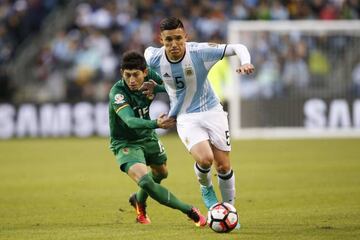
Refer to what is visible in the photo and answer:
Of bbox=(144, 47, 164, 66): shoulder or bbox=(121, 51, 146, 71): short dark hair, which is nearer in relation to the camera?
bbox=(121, 51, 146, 71): short dark hair

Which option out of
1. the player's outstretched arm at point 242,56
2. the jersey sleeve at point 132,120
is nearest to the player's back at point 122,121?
the jersey sleeve at point 132,120

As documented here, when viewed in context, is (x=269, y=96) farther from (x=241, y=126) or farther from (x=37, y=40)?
(x=37, y=40)

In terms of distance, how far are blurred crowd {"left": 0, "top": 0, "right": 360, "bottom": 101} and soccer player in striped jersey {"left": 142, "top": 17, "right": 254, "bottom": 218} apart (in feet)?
48.1

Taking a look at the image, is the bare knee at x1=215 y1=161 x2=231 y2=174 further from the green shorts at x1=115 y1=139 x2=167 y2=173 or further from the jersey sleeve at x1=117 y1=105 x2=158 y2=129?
the jersey sleeve at x1=117 y1=105 x2=158 y2=129

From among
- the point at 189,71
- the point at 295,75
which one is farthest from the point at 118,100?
the point at 295,75

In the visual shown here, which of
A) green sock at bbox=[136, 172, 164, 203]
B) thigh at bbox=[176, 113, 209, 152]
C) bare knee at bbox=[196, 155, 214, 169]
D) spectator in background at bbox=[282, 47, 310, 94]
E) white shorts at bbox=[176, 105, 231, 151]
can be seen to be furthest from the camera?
spectator in background at bbox=[282, 47, 310, 94]

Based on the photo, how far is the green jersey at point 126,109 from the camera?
8.95m

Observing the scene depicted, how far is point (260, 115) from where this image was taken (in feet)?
73.5

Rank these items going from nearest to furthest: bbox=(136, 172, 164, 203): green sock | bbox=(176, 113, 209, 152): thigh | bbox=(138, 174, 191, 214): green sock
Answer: bbox=(138, 174, 191, 214): green sock
bbox=(176, 113, 209, 152): thigh
bbox=(136, 172, 164, 203): green sock

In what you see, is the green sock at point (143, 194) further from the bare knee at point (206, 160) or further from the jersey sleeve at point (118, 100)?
the jersey sleeve at point (118, 100)

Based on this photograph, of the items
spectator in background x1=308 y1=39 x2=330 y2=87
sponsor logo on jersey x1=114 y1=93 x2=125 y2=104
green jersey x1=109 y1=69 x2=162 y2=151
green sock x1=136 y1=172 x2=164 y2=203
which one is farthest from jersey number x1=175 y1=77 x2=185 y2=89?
spectator in background x1=308 y1=39 x2=330 y2=87

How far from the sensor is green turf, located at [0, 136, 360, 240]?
28.5 ft

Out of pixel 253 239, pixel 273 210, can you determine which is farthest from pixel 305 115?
pixel 253 239

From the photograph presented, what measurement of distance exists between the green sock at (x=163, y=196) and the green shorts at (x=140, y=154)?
396 mm
